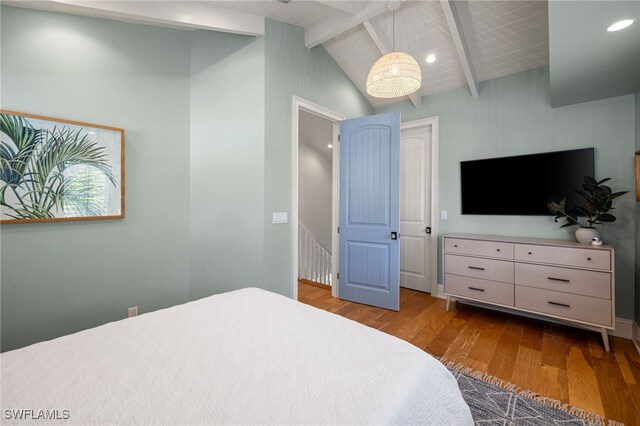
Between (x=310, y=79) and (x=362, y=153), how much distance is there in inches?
39.9

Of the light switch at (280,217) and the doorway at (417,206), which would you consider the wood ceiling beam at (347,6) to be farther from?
the light switch at (280,217)

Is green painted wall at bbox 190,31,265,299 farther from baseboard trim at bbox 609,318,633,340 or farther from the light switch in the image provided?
baseboard trim at bbox 609,318,633,340

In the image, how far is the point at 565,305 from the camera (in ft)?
7.97

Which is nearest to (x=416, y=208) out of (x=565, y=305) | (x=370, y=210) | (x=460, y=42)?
(x=370, y=210)

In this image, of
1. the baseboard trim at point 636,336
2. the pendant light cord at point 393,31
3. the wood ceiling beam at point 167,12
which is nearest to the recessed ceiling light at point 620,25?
the pendant light cord at point 393,31

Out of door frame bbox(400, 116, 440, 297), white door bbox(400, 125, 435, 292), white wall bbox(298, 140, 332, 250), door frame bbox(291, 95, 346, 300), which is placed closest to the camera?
door frame bbox(291, 95, 346, 300)

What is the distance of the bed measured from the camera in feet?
2.40

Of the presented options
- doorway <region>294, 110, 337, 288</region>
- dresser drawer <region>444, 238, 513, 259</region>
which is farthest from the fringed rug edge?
doorway <region>294, 110, 337, 288</region>

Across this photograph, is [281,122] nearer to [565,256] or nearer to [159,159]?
Answer: [159,159]

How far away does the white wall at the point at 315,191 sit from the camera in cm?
571

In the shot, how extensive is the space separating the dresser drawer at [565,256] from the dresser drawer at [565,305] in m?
0.28

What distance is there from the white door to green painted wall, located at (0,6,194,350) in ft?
9.21

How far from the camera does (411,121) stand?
3.78 m

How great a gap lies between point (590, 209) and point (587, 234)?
0.23 m
